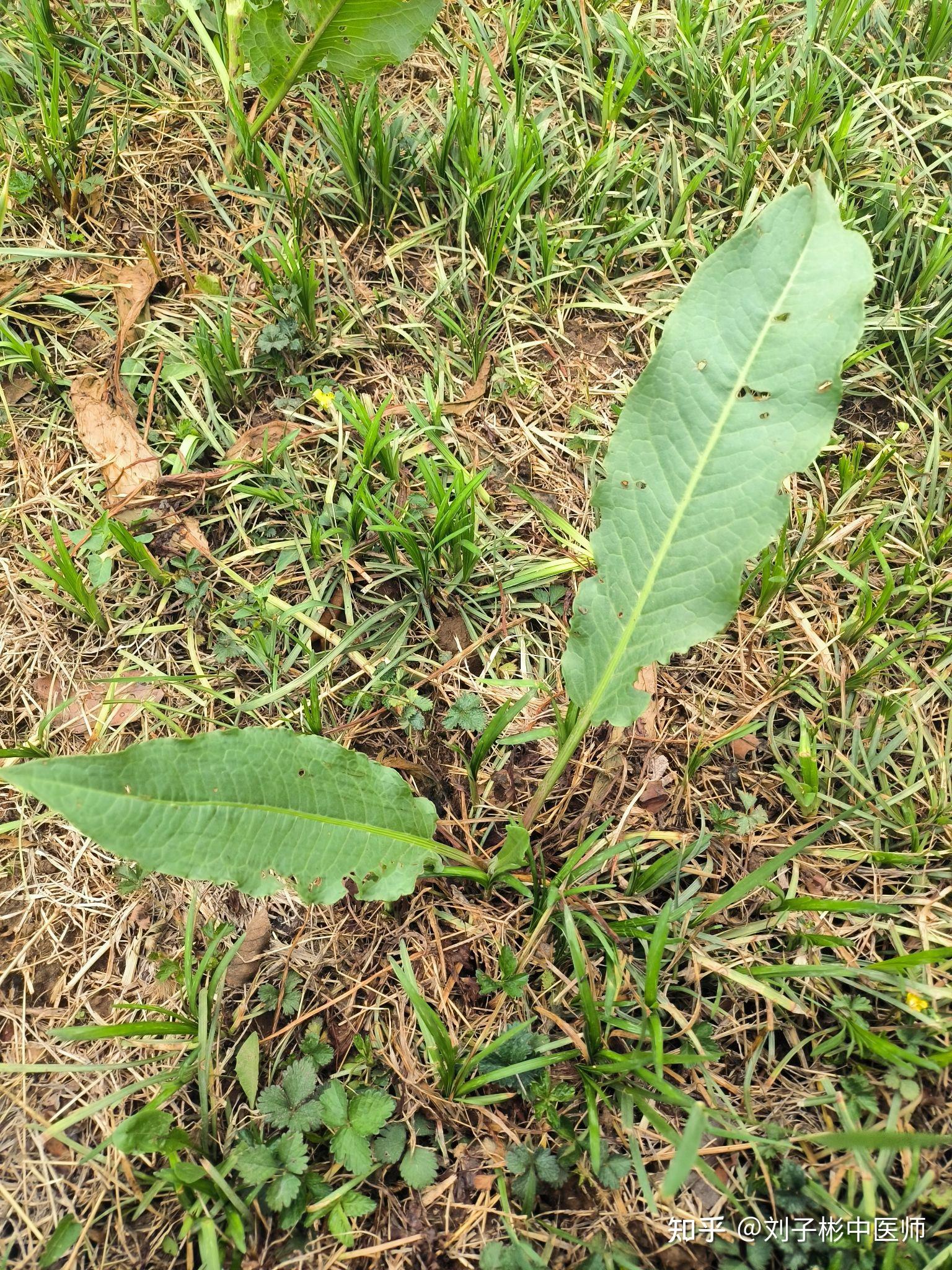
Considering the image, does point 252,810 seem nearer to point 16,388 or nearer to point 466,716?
point 466,716

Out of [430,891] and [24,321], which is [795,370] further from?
[24,321]

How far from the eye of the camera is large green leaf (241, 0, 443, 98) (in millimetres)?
1930

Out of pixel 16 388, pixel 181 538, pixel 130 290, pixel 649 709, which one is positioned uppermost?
pixel 130 290

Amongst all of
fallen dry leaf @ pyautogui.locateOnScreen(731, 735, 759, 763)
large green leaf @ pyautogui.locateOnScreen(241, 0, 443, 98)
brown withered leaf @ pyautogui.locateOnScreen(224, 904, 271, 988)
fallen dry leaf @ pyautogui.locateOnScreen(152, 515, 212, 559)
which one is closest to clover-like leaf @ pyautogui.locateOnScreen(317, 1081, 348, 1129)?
brown withered leaf @ pyautogui.locateOnScreen(224, 904, 271, 988)

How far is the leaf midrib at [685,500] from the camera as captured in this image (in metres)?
1.52

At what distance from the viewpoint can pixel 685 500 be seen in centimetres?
157

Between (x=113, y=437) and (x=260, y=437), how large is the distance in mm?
358

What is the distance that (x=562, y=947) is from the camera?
1.63 m

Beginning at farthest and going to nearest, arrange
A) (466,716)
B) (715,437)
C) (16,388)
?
(16,388) < (466,716) < (715,437)

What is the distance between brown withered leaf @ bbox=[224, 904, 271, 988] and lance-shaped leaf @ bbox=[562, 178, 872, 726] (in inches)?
30.2

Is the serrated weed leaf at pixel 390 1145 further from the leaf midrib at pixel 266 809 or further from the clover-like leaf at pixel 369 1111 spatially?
the leaf midrib at pixel 266 809

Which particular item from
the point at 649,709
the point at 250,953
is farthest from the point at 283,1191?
the point at 649,709

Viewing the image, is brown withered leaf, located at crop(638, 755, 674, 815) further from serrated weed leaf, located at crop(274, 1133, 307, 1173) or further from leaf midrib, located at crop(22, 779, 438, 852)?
serrated weed leaf, located at crop(274, 1133, 307, 1173)

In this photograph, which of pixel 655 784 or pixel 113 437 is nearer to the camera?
pixel 655 784
